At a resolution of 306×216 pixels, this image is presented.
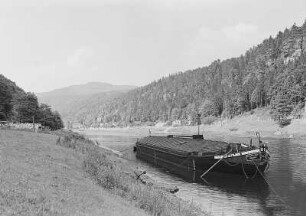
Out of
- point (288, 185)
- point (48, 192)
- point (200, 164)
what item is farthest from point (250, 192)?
point (48, 192)

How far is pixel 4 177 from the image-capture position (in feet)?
58.3

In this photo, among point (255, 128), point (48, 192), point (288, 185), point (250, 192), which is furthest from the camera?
point (255, 128)

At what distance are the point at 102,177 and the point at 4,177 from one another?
7955 millimetres

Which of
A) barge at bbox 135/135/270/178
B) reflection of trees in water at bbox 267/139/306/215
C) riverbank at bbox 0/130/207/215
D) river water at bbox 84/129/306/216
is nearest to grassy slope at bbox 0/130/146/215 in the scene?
riverbank at bbox 0/130/207/215

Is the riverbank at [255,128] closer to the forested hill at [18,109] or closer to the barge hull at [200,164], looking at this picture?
the forested hill at [18,109]

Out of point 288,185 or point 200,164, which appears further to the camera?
point 200,164

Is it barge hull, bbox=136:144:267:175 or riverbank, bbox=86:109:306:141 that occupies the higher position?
riverbank, bbox=86:109:306:141

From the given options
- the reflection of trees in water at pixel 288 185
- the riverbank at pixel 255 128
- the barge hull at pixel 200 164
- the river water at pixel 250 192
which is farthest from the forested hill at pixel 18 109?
the reflection of trees in water at pixel 288 185

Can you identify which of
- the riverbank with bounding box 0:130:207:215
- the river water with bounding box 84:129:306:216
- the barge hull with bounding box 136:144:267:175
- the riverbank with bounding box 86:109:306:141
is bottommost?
the river water with bounding box 84:129:306:216

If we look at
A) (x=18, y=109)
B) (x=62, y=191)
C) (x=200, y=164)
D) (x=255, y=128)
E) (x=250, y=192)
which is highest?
(x=18, y=109)

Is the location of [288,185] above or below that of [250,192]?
above

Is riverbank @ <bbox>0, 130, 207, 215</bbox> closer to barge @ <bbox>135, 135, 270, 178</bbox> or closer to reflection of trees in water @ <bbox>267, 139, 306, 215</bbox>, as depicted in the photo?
reflection of trees in water @ <bbox>267, 139, 306, 215</bbox>

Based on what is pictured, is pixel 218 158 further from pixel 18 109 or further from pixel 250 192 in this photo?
pixel 18 109

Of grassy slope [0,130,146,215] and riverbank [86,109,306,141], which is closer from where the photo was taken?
grassy slope [0,130,146,215]
